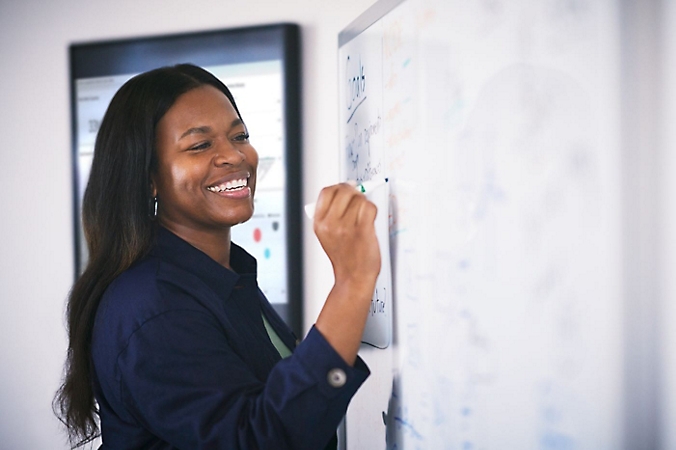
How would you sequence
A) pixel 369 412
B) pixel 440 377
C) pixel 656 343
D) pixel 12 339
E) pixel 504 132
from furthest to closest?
pixel 12 339 < pixel 369 412 < pixel 440 377 < pixel 504 132 < pixel 656 343

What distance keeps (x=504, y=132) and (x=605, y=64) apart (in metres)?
0.15

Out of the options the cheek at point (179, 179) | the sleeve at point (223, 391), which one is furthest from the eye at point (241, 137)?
the sleeve at point (223, 391)

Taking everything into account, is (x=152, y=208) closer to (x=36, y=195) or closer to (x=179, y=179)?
(x=179, y=179)

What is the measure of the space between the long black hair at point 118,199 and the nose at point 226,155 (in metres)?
0.10

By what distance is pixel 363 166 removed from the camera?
48.4 inches

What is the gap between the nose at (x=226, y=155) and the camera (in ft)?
3.55

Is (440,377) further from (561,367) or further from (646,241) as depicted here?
(646,241)

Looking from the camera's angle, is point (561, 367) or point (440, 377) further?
point (440, 377)

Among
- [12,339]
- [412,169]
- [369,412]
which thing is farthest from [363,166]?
[12,339]

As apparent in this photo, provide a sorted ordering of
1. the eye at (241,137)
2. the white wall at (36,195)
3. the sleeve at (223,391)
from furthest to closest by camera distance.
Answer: the white wall at (36,195) < the eye at (241,137) < the sleeve at (223,391)

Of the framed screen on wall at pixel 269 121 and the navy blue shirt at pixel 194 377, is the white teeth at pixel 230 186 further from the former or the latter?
the framed screen on wall at pixel 269 121

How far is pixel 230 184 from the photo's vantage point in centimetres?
110

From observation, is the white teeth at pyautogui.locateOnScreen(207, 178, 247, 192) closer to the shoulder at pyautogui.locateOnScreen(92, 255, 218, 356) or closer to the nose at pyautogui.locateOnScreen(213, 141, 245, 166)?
the nose at pyautogui.locateOnScreen(213, 141, 245, 166)

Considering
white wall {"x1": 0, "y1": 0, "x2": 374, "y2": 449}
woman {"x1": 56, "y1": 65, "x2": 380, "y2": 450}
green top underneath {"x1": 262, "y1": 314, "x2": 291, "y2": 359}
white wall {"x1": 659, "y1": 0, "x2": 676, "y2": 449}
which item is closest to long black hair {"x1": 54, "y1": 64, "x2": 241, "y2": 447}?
woman {"x1": 56, "y1": 65, "x2": 380, "y2": 450}
